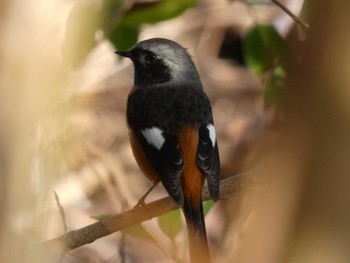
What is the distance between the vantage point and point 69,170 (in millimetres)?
6254

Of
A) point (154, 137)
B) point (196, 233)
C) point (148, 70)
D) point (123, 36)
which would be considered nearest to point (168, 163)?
point (154, 137)

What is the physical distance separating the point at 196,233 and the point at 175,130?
57 cm

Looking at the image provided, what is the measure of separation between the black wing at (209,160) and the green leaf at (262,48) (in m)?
0.36

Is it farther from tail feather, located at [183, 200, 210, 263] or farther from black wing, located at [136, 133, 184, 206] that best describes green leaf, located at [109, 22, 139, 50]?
tail feather, located at [183, 200, 210, 263]

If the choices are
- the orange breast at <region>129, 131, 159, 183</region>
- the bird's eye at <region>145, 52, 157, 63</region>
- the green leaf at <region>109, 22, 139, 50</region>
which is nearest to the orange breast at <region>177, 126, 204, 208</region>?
the orange breast at <region>129, 131, 159, 183</region>

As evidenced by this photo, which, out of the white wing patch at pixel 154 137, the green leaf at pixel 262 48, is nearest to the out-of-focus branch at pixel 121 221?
the white wing patch at pixel 154 137

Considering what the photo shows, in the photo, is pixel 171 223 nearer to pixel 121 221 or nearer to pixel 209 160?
pixel 121 221

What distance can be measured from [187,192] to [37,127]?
218 cm

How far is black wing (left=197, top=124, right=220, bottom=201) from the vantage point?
360 cm

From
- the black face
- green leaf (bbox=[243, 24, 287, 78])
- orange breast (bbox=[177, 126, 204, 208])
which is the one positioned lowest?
the black face

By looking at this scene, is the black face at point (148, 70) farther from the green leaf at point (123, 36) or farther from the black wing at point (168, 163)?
the green leaf at point (123, 36)

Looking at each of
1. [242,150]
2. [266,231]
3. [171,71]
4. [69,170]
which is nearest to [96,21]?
[171,71]

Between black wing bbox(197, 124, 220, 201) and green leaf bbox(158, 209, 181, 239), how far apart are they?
18 cm

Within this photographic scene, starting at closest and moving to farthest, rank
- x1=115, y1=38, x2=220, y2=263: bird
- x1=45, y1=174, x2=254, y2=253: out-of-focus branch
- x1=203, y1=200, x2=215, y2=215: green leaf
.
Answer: x1=45, y1=174, x2=254, y2=253: out-of-focus branch < x1=115, y1=38, x2=220, y2=263: bird < x1=203, y1=200, x2=215, y2=215: green leaf
